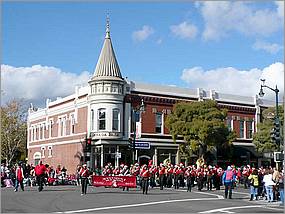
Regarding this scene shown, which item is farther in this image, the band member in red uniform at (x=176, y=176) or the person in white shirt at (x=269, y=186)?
the band member in red uniform at (x=176, y=176)

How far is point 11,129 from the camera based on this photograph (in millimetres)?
66750

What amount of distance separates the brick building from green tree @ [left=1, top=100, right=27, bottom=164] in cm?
859

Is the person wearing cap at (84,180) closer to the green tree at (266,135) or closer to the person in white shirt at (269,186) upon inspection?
the person in white shirt at (269,186)

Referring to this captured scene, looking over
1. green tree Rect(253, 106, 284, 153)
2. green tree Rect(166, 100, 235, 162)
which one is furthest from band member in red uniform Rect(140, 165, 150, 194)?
green tree Rect(253, 106, 284, 153)

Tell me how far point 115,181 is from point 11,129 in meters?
38.4

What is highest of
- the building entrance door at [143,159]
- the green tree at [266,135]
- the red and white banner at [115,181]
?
the green tree at [266,135]

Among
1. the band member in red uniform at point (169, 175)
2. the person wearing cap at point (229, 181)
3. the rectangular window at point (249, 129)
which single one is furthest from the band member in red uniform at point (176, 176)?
the rectangular window at point (249, 129)

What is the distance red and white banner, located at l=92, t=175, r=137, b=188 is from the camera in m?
31.0

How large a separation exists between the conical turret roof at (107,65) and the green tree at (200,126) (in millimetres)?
6702

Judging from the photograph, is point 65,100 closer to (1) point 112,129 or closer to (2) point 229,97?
(1) point 112,129

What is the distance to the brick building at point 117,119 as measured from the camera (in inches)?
1818

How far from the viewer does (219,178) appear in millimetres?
34844

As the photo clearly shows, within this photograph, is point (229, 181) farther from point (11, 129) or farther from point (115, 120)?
point (11, 129)

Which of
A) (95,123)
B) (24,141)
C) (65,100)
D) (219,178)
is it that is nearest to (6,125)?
(24,141)
